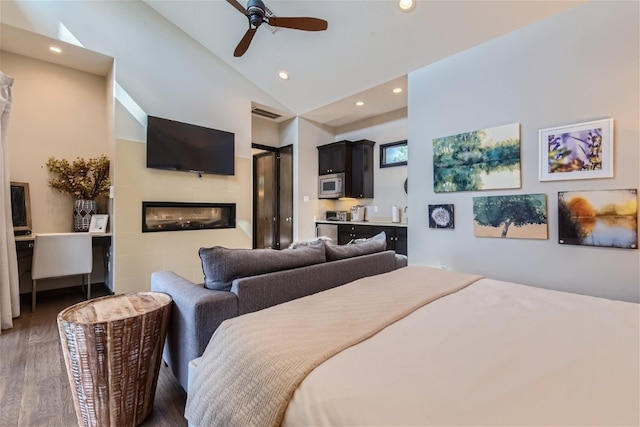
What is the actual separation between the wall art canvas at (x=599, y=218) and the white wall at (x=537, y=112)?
62 mm

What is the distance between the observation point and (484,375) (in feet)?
2.67

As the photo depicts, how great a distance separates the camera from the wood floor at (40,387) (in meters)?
1.54

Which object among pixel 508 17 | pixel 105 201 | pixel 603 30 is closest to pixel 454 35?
pixel 508 17

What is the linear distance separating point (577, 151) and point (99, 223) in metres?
5.28

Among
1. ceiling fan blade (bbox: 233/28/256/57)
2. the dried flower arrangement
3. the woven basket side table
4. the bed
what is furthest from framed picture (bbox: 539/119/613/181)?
the dried flower arrangement

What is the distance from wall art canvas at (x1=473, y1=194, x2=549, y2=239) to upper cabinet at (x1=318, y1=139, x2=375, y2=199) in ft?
7.70

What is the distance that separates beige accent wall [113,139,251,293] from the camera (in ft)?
11.4

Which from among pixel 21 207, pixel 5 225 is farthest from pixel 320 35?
pixel 21 207

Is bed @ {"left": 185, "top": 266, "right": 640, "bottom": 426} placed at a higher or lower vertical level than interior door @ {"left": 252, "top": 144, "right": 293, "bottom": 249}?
lower

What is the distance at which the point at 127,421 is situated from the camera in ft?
4.70

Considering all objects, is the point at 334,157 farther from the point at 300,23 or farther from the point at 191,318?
the point at 191,318

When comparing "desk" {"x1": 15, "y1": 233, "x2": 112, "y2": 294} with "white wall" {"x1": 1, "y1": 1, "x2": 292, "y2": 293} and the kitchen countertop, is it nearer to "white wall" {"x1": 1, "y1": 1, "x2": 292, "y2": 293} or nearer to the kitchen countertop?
"white wall" {"x1": 1, "y1": 1, "x2": 292, "y2": 293}

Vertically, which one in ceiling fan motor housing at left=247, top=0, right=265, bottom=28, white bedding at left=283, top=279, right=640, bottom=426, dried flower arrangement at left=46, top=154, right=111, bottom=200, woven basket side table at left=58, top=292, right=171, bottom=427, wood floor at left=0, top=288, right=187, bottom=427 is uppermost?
ceiling fan motor housing at left=247, top=0, right=265, bottom=28

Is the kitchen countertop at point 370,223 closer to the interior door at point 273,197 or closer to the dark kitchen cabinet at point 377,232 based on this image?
the dark kitchen cabinet at point 377,232
